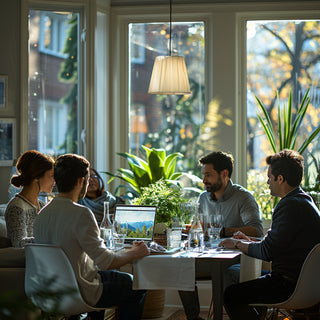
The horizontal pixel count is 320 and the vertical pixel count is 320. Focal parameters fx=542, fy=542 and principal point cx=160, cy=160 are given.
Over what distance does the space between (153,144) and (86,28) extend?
1391 millimetres

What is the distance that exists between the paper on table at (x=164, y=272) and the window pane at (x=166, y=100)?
297 centimetres

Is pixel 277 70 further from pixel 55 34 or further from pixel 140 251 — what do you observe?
pixel 140 251

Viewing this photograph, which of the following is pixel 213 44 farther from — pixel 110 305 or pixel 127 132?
pixel 110 305

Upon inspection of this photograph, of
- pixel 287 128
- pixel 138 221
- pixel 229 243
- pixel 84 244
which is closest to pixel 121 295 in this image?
pixel 84 244

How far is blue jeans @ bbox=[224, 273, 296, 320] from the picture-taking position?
9.45ft

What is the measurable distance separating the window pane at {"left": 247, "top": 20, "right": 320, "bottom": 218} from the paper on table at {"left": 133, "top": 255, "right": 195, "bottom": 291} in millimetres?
2958

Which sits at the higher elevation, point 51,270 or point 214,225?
point 214,225

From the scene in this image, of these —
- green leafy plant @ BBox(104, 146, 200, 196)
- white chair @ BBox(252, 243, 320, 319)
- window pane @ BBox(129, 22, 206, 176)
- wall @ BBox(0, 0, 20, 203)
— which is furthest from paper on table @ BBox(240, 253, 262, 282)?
wall @ BBox(0, 0, 20, 203)

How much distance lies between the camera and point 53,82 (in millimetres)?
5594

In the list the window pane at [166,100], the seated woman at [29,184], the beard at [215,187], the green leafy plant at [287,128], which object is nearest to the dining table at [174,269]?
the seated woman at [29,184]

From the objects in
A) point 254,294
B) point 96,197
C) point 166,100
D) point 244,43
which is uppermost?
point 244,43

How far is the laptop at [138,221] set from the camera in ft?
10.5

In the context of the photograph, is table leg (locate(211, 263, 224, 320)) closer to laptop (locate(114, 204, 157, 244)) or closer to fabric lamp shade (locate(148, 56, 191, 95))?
laptop (locate(114, 204, 157, 244))

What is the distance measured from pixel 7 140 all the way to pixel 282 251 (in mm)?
3303
